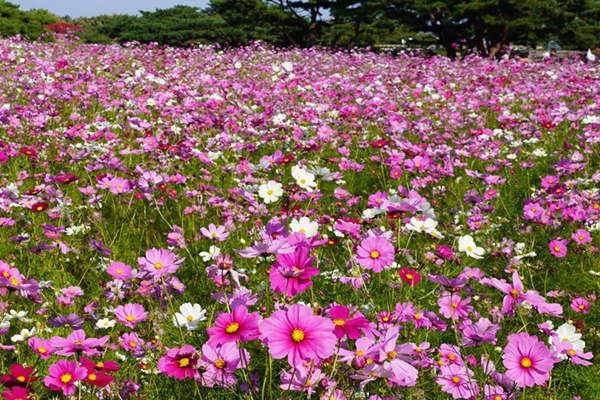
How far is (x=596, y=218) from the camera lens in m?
2.42

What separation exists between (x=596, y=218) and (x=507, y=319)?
38.1 inches

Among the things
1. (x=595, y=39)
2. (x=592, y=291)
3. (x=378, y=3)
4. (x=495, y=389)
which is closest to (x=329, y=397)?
(x=495, y=389)

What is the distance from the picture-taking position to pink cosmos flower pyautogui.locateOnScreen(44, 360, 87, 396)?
42.0 inches

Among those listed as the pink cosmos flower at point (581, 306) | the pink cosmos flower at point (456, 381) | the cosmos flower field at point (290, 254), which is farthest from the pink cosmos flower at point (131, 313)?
the pink cosmos flower at point (581, 306)

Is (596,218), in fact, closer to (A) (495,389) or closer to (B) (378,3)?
(A) (495,389)

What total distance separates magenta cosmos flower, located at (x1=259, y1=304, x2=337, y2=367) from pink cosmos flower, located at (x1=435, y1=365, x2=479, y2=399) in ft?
1.67

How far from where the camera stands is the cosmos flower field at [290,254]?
110cm

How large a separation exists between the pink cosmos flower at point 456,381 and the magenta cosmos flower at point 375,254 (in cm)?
36

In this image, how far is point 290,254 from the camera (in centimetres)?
103

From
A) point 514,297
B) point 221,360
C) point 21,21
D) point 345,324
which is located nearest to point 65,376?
point 221,360

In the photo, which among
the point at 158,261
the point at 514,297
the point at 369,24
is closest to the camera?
the point at 514,297

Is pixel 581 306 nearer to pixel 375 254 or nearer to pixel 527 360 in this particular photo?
pixel 527 360

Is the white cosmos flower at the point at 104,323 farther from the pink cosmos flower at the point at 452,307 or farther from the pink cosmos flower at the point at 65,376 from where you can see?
the pink cosmos flower at the point at 452,307

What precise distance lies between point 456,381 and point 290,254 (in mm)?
642
